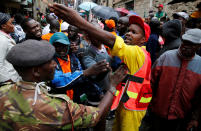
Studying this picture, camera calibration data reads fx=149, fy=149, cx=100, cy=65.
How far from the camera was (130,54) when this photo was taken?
5.52 feet

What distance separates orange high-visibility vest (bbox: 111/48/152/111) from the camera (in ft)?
6.36

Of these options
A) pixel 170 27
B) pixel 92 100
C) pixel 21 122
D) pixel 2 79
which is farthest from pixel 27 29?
pixel 170 27

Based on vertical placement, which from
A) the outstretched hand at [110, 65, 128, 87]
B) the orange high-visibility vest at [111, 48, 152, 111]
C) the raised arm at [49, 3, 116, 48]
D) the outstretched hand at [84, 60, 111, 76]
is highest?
the raised arm at [49, 3, 116, 48]

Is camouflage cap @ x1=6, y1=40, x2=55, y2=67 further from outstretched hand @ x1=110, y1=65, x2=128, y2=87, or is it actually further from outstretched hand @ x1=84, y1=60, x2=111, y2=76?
outstretched hand @ x1=110, y1=65, x2=128, y2=87

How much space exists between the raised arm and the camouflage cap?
0.30 metres

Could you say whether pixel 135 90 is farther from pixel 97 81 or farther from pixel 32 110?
pixel 32 110

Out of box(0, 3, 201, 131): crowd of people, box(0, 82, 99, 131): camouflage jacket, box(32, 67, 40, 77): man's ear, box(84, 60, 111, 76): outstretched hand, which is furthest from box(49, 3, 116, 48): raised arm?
box(0, 82, 99, 131): camouflage jacket

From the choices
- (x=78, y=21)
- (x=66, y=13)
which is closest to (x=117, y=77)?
(x=78, y=21)

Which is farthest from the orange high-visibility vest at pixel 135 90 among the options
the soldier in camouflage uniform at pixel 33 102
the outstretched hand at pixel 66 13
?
the outstretched hand at pixel 66 13

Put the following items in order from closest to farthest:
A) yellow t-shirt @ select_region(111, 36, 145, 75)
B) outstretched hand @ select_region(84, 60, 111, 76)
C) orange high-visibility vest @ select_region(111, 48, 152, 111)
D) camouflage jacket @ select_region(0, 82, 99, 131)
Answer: camouflage jacket @ select_region(0, 82, 99, 131), yellow t-shirt @ select_region(111, 36, 145, 75), outstretched hand @ select_region(84, 60, 111, 76), orange high-visibility vest @ select_region(111, 48, 152, 111)

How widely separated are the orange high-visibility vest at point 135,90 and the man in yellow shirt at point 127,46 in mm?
15

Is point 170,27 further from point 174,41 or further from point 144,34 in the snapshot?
point 144,34

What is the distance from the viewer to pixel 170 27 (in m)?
3.45

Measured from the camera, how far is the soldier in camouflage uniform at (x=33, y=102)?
3.76ft
